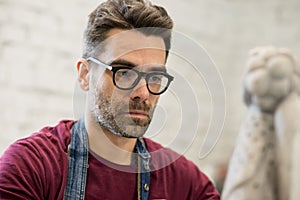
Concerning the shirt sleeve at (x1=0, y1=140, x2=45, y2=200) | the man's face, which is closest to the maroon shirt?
the shirt sleeve at (x1=0, y1=140, x2=45, y2=200)

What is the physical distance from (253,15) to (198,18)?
0.37 m

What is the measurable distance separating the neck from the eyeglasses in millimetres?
166

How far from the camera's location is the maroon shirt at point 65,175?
1.08 meters

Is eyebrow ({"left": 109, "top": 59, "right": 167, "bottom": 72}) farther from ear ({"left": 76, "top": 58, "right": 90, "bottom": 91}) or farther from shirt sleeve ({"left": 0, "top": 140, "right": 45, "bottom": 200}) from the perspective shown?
shirt sleeve ({"left": 0, "top": 140, "right": 45, "bottom": 200})

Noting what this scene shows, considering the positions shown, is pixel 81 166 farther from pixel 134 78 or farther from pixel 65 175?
pixel 134 78

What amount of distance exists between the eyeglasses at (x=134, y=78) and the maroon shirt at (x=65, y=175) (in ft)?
0.73

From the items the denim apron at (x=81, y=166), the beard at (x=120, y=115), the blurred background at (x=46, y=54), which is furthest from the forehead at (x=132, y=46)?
the blurred background at (x=46, y=54)

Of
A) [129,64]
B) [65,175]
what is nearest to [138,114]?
[129,64]

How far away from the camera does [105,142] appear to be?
4.06ft

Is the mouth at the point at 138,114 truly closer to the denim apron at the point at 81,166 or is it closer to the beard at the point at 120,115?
the beard at the point at 120,115

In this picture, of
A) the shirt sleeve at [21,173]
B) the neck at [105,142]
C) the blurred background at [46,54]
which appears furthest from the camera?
the blurred background at [46,54]

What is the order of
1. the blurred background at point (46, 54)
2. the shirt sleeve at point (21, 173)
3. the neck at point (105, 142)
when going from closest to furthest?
A: the shirt sleeve at point (21, 173) < the neck at point (105, 142) < the blurred background at point (46, 54)

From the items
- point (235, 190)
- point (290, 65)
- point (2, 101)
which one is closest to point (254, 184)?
point (235, 190)

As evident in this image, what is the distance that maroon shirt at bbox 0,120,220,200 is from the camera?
108cm
